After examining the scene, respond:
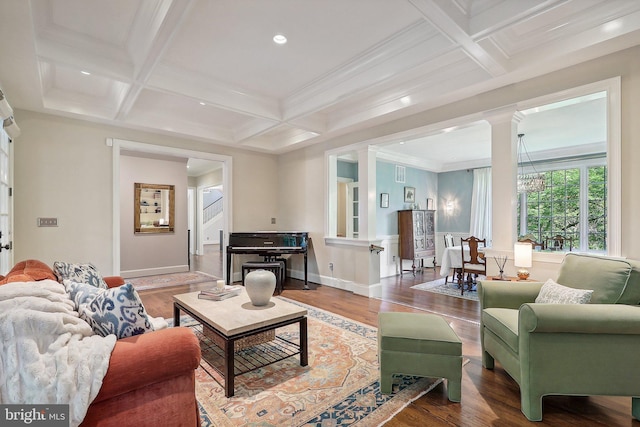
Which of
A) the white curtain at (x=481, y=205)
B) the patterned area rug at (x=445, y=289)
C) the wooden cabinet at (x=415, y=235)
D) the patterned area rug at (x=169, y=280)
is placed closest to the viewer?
the patterned area rug at (x=445, y=289)

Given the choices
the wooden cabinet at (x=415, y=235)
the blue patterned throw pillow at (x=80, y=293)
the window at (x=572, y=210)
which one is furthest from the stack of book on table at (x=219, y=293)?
the window at (x=572, y=210)

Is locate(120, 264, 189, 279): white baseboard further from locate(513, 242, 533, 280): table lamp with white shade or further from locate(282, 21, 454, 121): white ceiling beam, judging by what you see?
locate(513, 242, 533, 280): table lamp with white shade

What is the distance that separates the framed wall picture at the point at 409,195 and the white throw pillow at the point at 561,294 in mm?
5013

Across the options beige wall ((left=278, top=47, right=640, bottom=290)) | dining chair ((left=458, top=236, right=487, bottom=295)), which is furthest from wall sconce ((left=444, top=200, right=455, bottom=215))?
beige wall ((left=278, top=47, right=640, bottom=290))

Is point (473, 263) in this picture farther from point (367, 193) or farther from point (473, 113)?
point (473, 113)

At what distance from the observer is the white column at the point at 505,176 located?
3.22 meters

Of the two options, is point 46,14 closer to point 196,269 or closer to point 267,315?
point 267,315

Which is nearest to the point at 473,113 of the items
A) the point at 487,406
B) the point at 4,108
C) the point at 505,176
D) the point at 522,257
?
the point at 505,176

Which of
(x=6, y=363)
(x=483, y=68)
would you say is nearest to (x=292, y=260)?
(x=483, y=68)

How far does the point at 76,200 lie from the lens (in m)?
4.21

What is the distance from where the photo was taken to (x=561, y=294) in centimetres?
213

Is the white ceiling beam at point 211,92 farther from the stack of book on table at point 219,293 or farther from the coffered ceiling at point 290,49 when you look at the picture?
the stack of book on table at point 219,293

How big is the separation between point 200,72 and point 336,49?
5.14 ft

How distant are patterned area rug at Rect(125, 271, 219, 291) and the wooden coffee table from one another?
2.95 meters
